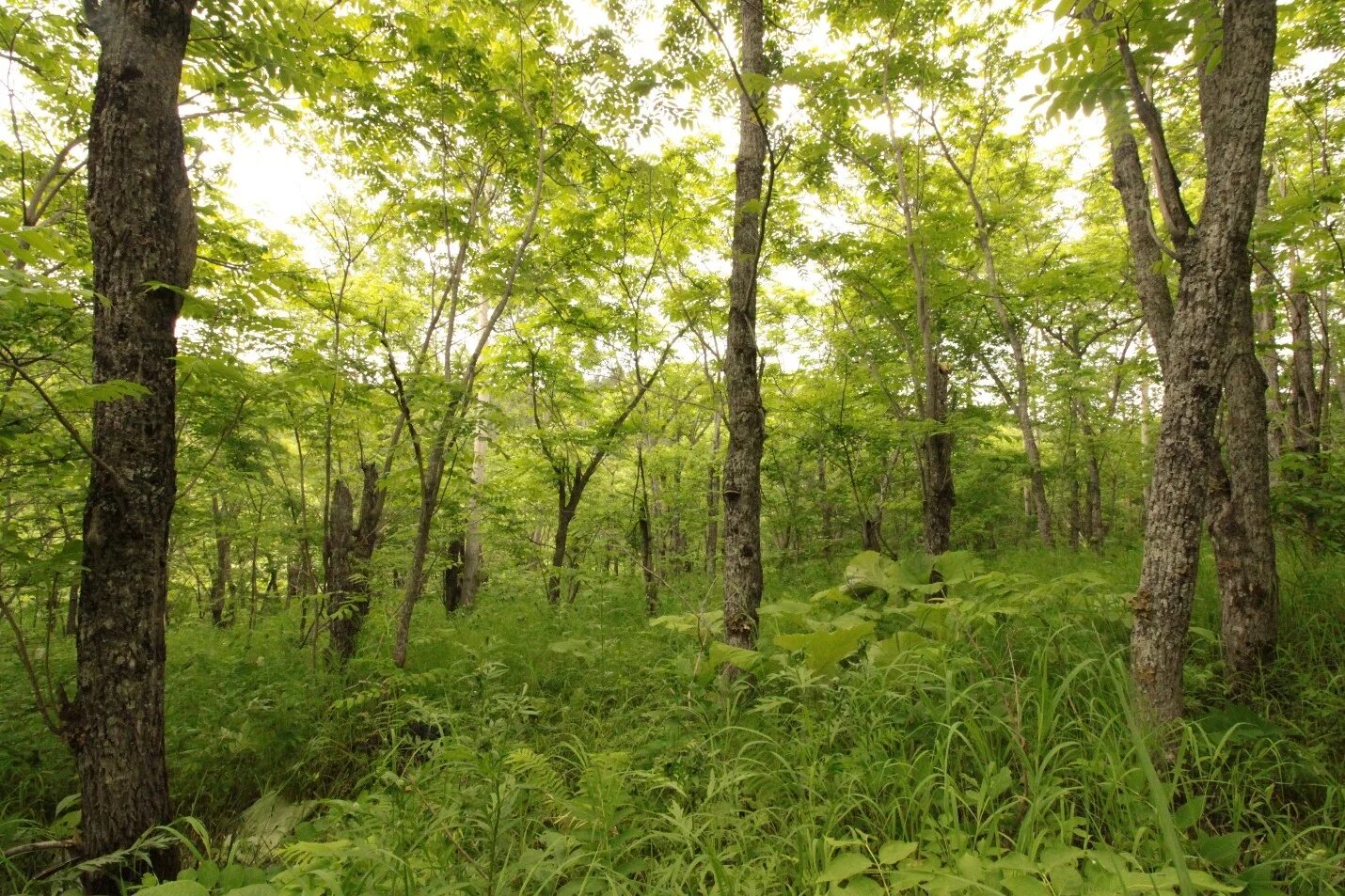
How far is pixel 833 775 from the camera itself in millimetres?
2180

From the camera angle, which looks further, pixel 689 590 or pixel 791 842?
pixel 689 590

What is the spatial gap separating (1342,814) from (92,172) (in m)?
5.45

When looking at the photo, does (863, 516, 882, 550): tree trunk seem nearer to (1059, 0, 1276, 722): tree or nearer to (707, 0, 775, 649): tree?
(707, 0, 775, 649): tree

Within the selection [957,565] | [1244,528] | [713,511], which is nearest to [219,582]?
[713,511]

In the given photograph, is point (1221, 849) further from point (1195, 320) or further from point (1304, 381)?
point (1304, 381)

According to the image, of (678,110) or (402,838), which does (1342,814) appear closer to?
(402,838)

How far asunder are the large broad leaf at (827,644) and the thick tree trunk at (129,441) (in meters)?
2.88

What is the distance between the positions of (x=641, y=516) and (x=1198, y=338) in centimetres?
609

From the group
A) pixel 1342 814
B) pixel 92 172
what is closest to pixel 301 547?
pixel 92 172

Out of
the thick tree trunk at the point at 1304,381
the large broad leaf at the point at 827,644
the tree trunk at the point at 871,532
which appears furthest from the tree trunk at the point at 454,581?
the thick tree trunk at the point at 1304,381

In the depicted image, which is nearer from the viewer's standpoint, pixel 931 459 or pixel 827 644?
pixel 827 644

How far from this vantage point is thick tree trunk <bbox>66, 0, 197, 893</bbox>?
2256mm

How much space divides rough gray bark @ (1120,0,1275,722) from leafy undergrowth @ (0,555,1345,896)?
0.75 feet

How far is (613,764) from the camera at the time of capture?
2379 millimetres
